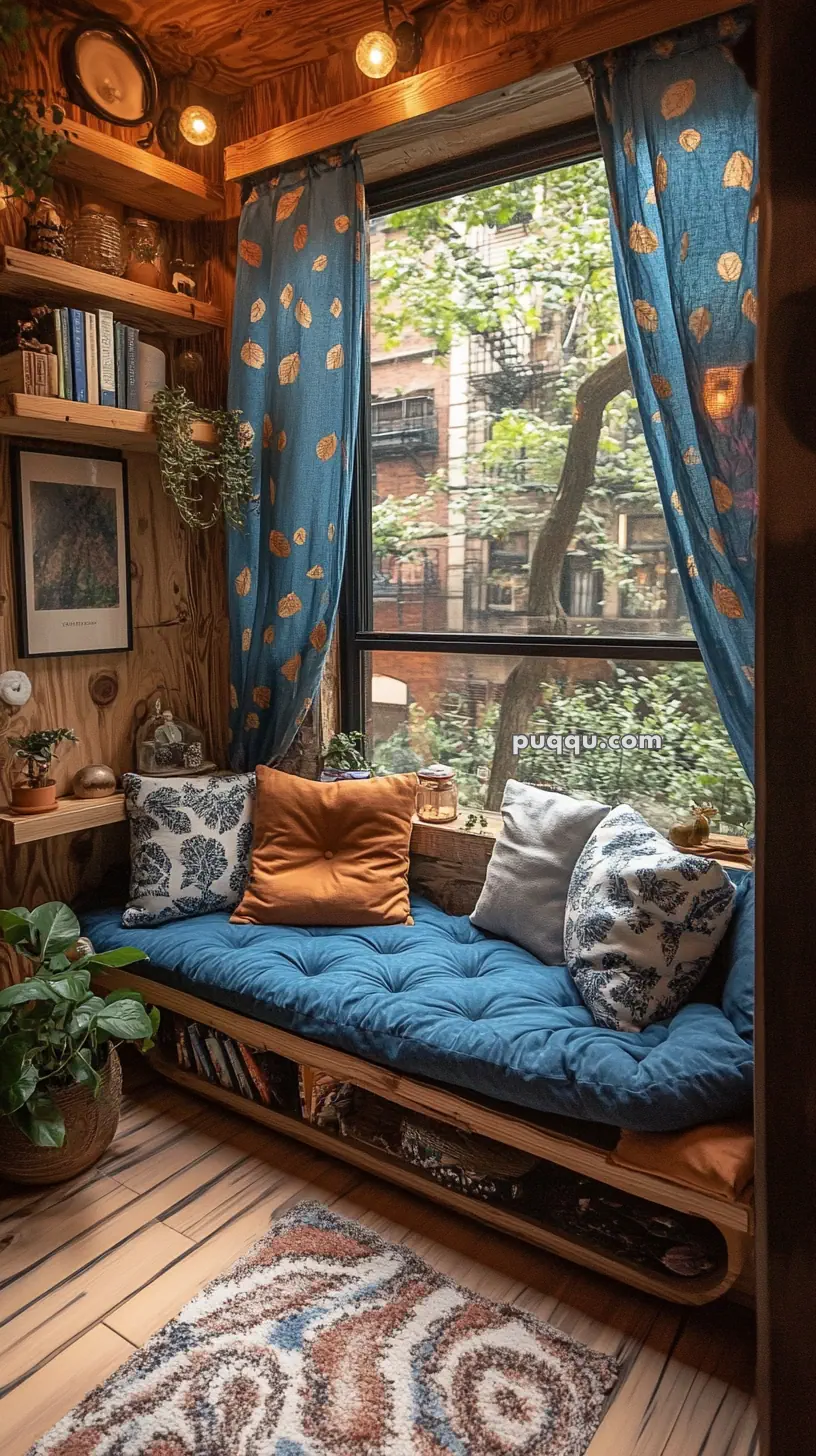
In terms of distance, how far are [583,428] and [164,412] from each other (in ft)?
3.67

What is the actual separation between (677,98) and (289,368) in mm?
1196

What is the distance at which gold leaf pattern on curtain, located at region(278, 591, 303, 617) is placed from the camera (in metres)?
2.72

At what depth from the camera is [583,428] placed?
2453 millimetres

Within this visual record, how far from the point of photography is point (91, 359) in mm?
2393

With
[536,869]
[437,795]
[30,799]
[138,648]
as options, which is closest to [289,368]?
[138,648]

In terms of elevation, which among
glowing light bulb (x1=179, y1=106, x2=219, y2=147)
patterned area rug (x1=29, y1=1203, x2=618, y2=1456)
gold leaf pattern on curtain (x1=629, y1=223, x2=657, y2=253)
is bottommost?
patterned area rug (x1=29, y1=1203, x2=618, y2=1456)

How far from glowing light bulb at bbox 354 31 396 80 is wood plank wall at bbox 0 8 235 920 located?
0.70m

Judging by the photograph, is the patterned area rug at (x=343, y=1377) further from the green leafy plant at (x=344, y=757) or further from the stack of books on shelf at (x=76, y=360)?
the stack of books on shelf at (x=76, y=360)

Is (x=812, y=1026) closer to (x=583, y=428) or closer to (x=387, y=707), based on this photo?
(x=583, y=428)

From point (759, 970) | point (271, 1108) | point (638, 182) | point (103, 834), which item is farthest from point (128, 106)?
point (759, 970)

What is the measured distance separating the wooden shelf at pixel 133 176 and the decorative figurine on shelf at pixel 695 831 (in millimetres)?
2184

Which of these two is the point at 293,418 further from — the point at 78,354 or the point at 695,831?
the point at 695,831

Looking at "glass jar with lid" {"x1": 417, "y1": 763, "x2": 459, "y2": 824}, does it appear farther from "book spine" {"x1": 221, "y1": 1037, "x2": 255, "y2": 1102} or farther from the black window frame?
"book spine" {"x1": 221, "y1": 1037, "x2": 255, "y2": 1102}

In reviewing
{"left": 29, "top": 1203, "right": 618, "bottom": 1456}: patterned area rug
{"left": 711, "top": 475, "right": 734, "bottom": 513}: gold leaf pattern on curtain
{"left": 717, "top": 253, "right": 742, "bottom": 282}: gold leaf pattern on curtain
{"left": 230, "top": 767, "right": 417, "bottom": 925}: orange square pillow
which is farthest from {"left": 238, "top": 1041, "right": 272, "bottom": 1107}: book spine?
{"left": 717, "top": 253, "right": 742, "bottom": 282}: gold leaf pattern on curtain
